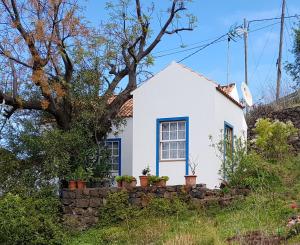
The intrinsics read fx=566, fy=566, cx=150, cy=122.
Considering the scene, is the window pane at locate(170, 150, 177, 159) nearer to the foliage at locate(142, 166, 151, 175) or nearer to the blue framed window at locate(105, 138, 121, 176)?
the foliage at locate(142, 166, 151, 175)

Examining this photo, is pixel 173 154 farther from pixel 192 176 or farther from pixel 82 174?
pixel 82 174

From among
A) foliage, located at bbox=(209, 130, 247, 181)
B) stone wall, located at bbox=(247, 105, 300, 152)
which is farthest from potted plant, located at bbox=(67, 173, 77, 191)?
stone wall, located at bbox=(247, 105, 300, 152)

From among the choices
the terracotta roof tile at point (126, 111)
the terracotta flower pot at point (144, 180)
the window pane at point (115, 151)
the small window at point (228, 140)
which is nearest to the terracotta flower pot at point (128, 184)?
the terracotta flower pot at point (144, 180)

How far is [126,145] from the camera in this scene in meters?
20.1

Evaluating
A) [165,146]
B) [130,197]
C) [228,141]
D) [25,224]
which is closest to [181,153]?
[165,146]

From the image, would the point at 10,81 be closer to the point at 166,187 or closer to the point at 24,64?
the point at 24,64

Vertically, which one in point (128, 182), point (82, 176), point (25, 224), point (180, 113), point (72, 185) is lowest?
point (25, 224)

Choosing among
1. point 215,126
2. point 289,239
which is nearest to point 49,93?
point 215,126

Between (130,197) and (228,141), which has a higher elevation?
(228,141)

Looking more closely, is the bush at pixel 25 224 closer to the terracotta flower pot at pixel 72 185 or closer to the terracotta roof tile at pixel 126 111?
the terracotta flower pot at pixel 72 185

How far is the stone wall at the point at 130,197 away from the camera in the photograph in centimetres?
1520

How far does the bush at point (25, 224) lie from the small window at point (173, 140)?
166 inches

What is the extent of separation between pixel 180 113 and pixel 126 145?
3.14 meters

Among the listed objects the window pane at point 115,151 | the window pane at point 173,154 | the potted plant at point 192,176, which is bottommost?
the potted plant at point 192,176
